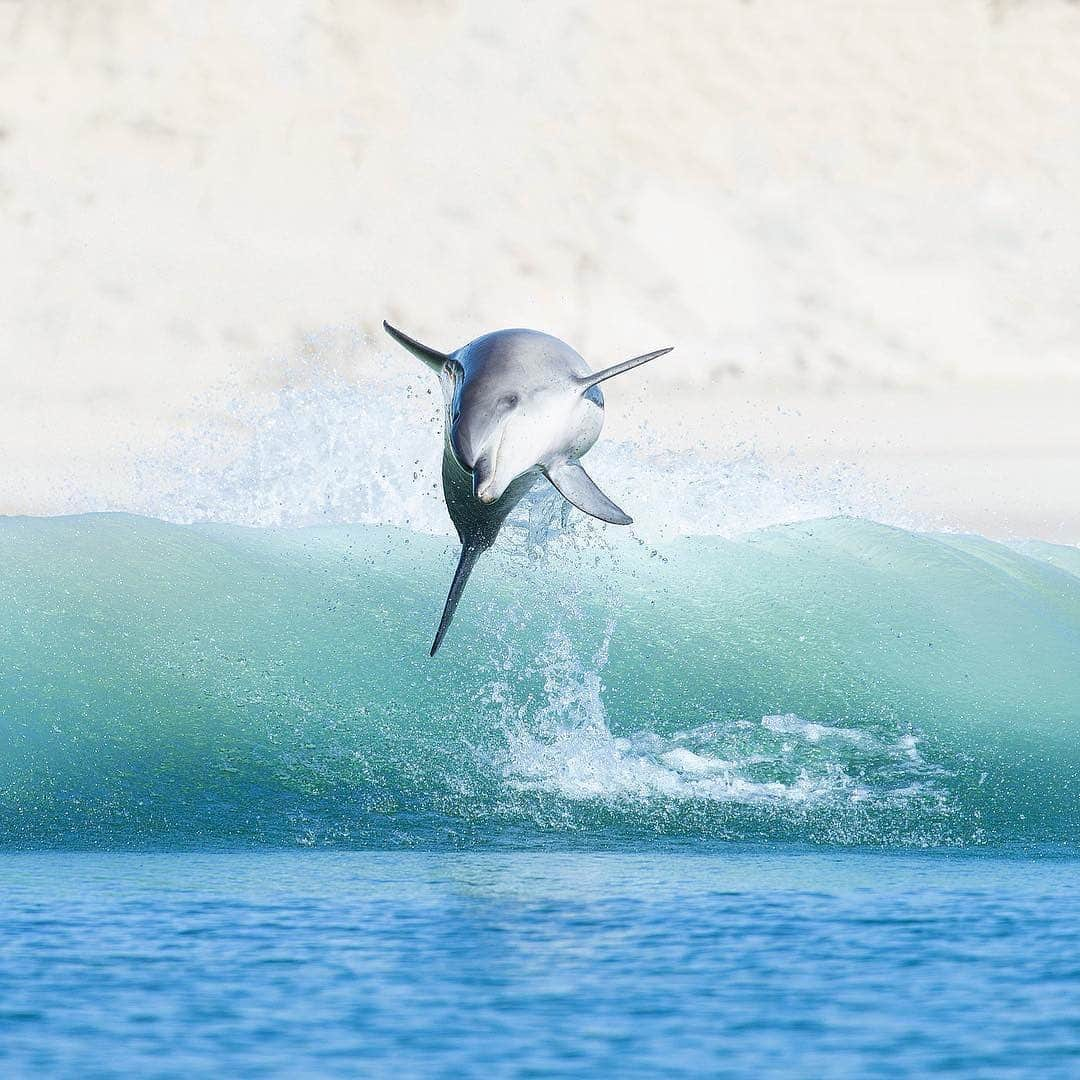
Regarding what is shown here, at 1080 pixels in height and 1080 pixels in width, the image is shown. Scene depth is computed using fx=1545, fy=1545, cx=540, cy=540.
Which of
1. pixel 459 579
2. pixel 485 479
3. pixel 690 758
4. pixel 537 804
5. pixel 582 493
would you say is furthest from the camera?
pixel 690 758

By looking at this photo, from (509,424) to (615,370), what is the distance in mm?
774

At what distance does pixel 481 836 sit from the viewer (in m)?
8.52

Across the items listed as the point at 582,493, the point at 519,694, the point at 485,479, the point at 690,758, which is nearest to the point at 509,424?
the point at 485,479

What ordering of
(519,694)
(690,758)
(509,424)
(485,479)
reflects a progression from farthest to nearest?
(519,694) < (690,758) < (509,424) < (485,479)

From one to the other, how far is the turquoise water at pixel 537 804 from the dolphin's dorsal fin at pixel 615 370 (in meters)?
2.32

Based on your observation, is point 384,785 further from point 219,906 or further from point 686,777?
point 219,906

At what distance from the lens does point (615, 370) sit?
742 centimetres

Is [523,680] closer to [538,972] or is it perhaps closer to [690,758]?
[690,758]

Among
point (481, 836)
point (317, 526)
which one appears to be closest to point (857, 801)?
point (481, 836)

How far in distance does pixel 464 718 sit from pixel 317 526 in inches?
187

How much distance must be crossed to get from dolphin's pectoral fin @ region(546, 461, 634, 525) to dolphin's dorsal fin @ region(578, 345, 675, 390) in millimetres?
414

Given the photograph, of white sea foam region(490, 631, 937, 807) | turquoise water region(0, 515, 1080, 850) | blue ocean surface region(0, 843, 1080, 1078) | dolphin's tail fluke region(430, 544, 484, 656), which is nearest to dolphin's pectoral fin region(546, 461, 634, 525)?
dolphin's tail fluke region(430, 544, 484, 656)

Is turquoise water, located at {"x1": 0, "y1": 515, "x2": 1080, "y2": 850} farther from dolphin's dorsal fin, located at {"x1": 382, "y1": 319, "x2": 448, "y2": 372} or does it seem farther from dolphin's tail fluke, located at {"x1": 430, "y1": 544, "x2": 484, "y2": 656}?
dolphin's dorsal fin, located at {"x1": 382, "y1": 319, "x2": 448, "y2": 372}

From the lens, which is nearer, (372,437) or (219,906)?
(219,906)
